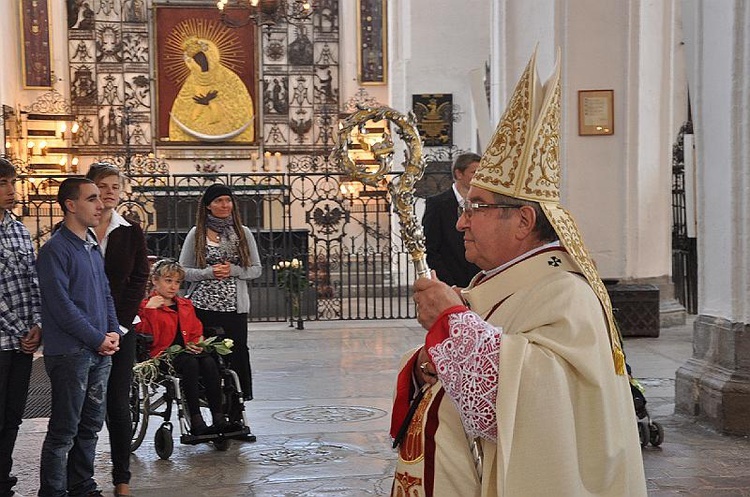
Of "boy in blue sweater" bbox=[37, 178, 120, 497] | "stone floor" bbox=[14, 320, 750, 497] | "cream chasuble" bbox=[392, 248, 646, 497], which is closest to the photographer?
"cream chasuble" bbox=[392, 248, 646, 497]

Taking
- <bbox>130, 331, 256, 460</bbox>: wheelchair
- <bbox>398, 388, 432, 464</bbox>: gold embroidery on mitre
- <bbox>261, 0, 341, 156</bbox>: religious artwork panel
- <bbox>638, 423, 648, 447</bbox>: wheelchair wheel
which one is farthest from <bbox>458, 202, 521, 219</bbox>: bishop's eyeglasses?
→ <bbox>261, 0, 341, 156</bbox>: religious artwork panel

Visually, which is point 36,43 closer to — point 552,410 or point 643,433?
point 643,433

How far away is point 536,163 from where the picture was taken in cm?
288

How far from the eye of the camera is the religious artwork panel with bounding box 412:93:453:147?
2070 cm

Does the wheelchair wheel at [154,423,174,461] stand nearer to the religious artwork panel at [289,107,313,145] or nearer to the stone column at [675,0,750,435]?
the stone column at [675,0,750,435]

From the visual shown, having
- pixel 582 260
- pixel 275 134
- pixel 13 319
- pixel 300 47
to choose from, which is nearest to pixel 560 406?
pixel 582 260

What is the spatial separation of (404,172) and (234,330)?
14.3 ft

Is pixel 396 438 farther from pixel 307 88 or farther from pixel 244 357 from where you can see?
pixel 307 88

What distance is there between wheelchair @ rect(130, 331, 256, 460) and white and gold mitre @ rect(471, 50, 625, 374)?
4101 mm

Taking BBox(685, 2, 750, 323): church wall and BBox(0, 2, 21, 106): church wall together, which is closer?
BBox(685, 2, 750, 323): church wall

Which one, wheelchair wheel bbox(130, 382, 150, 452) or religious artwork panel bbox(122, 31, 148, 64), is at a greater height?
religious artwork panel bbox(122, 31, 148, 64)

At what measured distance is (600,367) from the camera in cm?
270

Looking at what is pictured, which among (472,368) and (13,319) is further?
(13,319)

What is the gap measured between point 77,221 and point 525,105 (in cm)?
300
